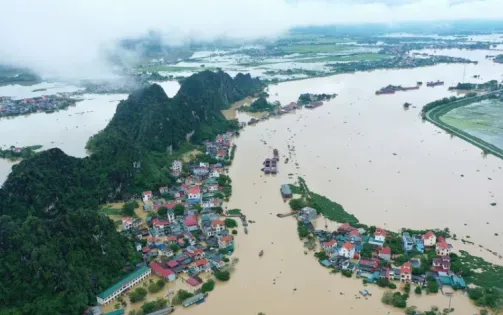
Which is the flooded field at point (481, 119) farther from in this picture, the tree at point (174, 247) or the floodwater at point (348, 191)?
the tree at point (174, 247)

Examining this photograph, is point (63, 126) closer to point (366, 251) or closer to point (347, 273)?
point (366, 251)

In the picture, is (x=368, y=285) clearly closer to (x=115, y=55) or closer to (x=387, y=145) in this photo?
(x=387, y=145)

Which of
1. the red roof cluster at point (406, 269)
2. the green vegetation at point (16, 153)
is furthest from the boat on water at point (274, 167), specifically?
the green vegetation at point (16, 153)

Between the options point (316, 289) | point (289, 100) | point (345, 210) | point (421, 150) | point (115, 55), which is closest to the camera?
point (316, 289)

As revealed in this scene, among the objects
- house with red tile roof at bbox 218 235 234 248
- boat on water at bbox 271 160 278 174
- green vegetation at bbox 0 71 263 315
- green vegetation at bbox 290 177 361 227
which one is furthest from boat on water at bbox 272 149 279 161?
house with red tile roof at bbox 218 235 234 248

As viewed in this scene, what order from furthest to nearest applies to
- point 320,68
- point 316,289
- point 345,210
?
point 320,68 → point 345,210 → point 316,289

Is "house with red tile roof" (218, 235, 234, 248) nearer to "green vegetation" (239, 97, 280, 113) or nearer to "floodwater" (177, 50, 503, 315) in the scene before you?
"floodwater" (177, 50, 503, 315)

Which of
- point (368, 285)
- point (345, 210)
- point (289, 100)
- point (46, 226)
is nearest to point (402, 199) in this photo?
point (345, 210)
